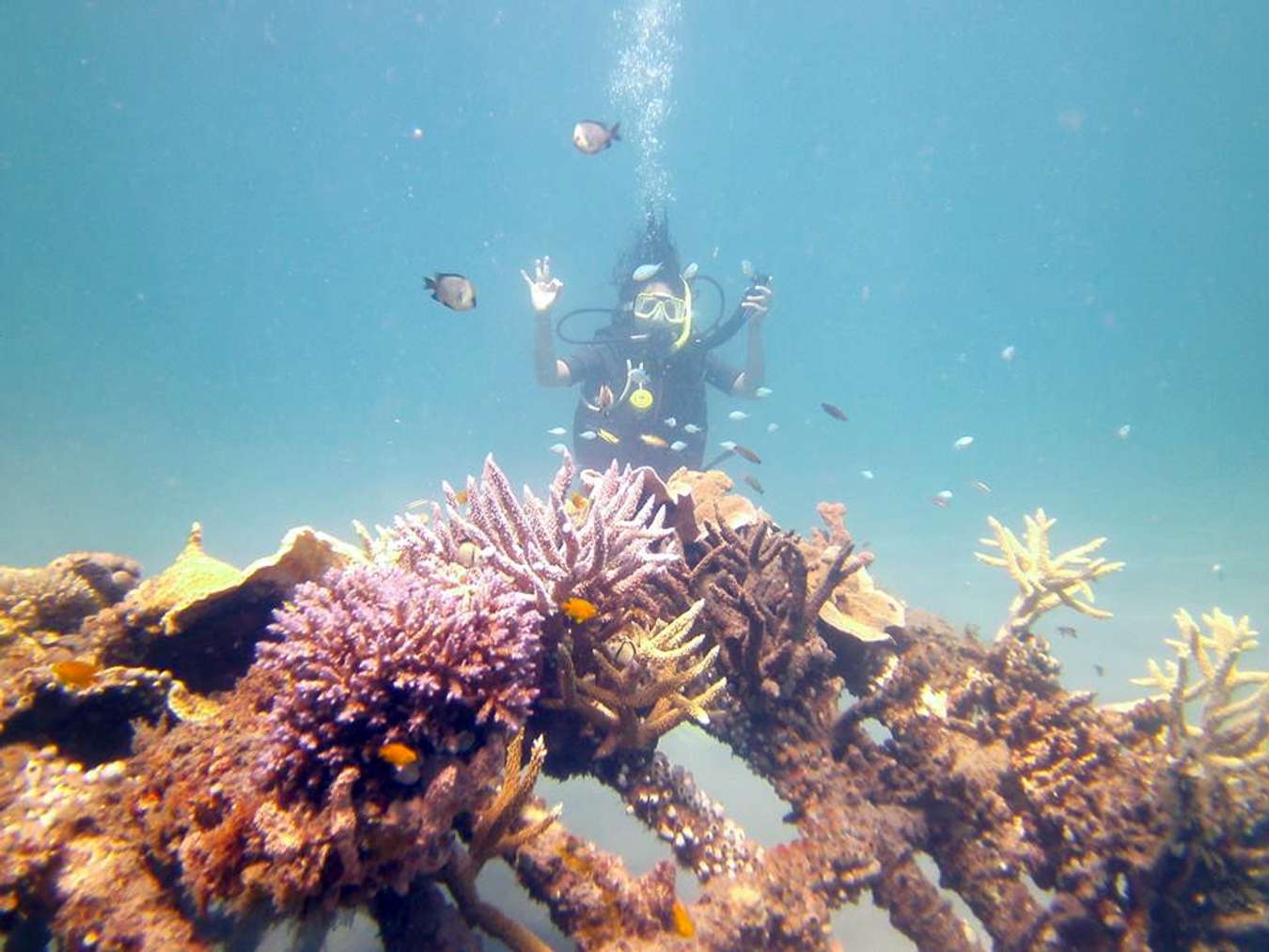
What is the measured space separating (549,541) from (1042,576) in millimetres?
5093

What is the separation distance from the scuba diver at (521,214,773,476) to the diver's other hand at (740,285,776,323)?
0.06 feet

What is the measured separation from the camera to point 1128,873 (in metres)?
3.18

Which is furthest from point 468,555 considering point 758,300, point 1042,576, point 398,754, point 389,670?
point 758,300

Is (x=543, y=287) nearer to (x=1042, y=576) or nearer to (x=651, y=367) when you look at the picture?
(x=651, y=367)

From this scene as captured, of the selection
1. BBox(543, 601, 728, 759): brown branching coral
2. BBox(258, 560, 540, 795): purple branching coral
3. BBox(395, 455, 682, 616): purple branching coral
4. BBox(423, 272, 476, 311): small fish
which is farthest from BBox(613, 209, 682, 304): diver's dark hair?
BBox(258, 560, 540, 795): purple branching coral

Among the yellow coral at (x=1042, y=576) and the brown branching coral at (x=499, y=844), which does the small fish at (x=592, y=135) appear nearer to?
the yellow coral at (x=1042, y=576)

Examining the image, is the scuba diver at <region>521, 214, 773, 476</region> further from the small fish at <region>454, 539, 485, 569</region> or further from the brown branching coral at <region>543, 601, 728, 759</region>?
the brown branching coral at <region>543, 601, 728, 759</region>

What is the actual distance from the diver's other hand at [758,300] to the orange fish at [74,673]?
35.5 feet

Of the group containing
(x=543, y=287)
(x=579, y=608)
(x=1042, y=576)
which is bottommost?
(x=579, y=608)

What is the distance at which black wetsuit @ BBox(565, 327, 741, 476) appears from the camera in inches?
442

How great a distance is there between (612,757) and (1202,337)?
7924 centimetres

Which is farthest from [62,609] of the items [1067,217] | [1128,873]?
[1067,217]

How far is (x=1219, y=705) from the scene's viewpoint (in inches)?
191

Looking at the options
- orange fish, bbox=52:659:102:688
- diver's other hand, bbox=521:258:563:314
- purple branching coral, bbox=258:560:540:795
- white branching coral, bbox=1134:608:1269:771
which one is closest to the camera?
purple branching coral, bbox=258:560:540:795
